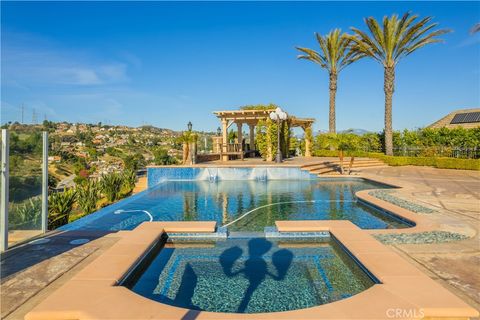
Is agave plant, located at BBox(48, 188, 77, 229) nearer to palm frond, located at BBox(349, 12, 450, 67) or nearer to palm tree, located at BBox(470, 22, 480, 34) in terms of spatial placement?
palm tree, located at BBox(470, 22, 480, 34)

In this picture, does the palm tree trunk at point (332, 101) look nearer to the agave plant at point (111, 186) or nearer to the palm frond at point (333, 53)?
the palm frond at point (333, 53)

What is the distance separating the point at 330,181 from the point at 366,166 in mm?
6838

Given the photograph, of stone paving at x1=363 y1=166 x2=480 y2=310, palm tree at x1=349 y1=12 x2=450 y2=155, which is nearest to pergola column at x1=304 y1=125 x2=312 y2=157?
palm tree at x1=349 y1=12 x2=450 y2=155

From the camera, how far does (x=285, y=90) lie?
3522 cm

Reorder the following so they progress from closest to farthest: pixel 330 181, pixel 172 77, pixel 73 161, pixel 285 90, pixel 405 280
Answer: pixel 405 280
pixel 330 181
pixel 172 77
pixel 285 90
pixel 73 161

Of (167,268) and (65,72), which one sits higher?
(65,72)

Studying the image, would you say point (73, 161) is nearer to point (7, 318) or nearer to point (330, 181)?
point (330, 181)

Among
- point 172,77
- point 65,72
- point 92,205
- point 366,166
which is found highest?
point 172,77

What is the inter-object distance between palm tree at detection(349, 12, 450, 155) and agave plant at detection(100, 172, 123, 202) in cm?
1735

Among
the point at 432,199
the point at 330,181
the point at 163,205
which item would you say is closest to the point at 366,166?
the point at 330,181

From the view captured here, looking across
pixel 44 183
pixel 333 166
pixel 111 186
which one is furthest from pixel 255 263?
pixel 333 166

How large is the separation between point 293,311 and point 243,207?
5777mm

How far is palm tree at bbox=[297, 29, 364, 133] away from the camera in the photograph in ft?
73.6

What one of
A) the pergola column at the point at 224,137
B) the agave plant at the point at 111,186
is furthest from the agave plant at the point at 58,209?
the pergola column at the point at 224,137
